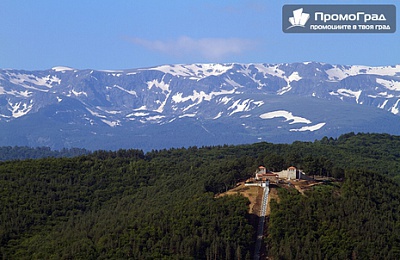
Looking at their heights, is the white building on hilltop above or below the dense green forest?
above

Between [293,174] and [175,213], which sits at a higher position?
[293,174]

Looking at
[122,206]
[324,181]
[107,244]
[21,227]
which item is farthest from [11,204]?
[324,181]

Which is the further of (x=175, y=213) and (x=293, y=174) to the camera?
(x=293, y=174)

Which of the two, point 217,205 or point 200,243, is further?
point 217,205

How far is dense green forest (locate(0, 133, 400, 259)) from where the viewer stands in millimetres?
104000

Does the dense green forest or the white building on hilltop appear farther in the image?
the white building on hilltop

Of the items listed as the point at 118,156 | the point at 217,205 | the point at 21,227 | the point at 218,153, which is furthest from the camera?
the point at 218,153

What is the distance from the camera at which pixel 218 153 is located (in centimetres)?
18238

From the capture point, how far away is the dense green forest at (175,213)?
341 feet

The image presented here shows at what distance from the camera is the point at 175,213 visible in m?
112

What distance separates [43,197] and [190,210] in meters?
28.5

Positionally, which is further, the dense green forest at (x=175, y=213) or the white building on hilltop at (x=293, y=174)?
the white building on hilltop at (x=293, y=174)

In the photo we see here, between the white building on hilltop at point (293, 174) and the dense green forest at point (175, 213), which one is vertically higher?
the white building on hilltop at point (293, 174)

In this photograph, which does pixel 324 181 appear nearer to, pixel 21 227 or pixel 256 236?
pixel 256 236
